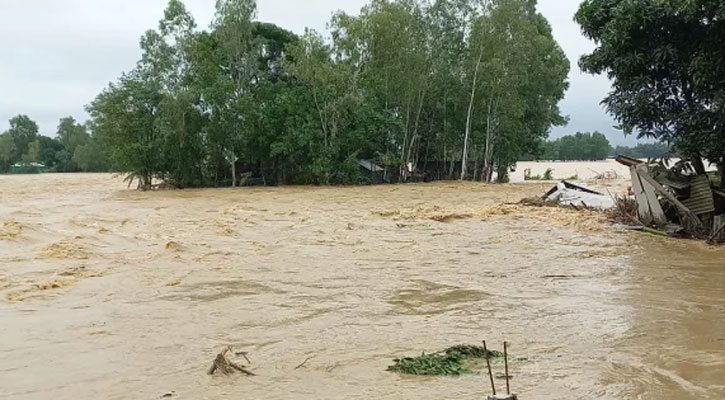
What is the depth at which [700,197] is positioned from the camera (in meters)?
12.6

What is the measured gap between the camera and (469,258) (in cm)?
1100

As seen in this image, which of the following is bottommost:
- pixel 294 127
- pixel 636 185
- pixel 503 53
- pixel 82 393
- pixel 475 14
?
pixel 82 393

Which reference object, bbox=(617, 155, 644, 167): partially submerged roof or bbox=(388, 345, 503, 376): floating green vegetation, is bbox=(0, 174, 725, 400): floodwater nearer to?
bbox=(388, 345, 503, 376): floating green vegetation

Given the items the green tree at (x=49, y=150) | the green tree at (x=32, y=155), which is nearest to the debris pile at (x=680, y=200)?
the green tree at (x=32, y=155)

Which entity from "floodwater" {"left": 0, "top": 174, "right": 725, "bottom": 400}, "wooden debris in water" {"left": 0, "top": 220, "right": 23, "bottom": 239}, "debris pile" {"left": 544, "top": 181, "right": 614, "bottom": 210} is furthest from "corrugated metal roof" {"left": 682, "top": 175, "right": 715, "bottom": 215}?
"wooden debris in water" {"left": 0, "top": 220, "right": 23, "bottom": 239}

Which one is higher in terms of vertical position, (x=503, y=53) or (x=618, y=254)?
(x=503, y=53)

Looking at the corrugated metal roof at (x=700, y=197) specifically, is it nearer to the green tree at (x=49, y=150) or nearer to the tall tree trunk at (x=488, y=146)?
the tall tree trunk at (x=488, y=146)

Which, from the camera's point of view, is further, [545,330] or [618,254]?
[618,254]

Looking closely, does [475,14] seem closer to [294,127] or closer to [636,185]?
[294,127]

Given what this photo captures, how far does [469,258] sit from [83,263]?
251 inches

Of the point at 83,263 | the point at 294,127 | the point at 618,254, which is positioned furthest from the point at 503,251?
the point at 294,127

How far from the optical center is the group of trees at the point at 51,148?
68375 millimetres

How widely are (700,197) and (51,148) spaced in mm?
78760

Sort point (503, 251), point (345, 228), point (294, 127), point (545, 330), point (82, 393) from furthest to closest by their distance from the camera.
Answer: point (294, 127) < point (345, 228) < point (503, 251) < point (545, 330) < point (82, 393)
